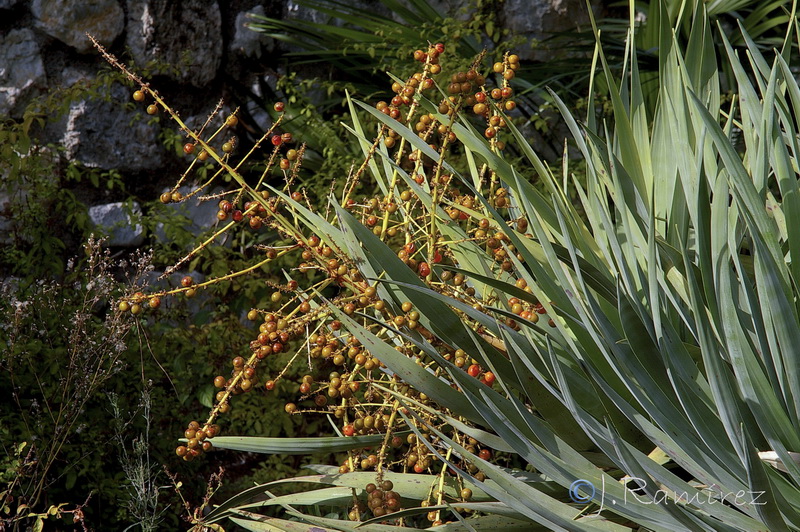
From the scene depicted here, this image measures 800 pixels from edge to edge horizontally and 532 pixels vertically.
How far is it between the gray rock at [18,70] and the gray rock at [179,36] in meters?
0.39

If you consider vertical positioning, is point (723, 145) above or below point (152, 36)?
above

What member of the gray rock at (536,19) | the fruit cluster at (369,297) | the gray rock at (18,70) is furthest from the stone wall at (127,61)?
the fruit cluster at (369,297)

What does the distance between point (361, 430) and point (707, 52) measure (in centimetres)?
113

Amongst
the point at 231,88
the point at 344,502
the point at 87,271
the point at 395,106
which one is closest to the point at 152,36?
the point at 231,88

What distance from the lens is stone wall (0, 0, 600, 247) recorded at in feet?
11.3

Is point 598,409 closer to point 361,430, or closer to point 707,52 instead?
point 361,430

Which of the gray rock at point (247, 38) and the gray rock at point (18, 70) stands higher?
the gray rock at point (247, 38)

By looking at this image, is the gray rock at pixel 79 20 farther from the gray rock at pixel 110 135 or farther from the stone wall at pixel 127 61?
the gray rock at pixel 110 135

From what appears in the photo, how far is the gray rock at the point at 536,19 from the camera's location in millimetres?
4096

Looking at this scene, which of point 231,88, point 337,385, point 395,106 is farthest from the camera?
point 231,88

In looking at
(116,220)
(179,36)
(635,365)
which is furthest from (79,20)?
(635,365)

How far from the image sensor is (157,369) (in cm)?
281

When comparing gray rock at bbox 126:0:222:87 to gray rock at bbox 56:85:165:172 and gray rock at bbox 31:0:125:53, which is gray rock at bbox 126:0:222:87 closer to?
gray rock at bbox 31:0:125:53

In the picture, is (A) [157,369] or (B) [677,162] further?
(A) [157,369]
